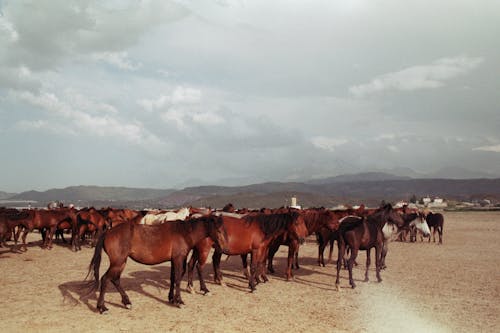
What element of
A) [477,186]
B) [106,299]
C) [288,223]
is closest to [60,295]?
[106,299]

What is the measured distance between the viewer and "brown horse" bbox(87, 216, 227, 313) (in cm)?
747

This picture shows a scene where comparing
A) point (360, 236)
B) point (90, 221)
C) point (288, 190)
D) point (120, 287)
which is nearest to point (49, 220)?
point (90, 221)

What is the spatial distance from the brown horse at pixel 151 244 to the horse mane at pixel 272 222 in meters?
1.72

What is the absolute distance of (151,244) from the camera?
309 inches

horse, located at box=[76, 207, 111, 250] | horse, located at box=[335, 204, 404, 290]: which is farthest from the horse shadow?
horse, located at box=[76, 207, 111, 250]

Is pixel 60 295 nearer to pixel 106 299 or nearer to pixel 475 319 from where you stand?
pixel 106 299

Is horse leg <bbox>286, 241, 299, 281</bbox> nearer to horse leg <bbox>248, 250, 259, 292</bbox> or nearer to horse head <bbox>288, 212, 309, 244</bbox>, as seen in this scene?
horse head <bbox>288, 212, 309, 244</bbox>

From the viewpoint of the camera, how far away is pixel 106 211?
757 inches

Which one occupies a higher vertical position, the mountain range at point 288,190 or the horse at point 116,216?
the horse at point 116,216

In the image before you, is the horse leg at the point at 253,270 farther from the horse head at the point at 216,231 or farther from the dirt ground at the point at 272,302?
the horse head at the point at 216,231

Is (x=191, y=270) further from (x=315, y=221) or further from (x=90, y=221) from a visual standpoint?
(x=90, y=221)

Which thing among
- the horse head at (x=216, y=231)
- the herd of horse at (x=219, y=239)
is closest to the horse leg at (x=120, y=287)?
the herd of horse at (x=219, y=239)

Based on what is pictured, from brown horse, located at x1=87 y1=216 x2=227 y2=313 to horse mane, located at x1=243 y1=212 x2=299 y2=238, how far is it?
1.72m

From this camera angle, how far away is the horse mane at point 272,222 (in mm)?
10188
